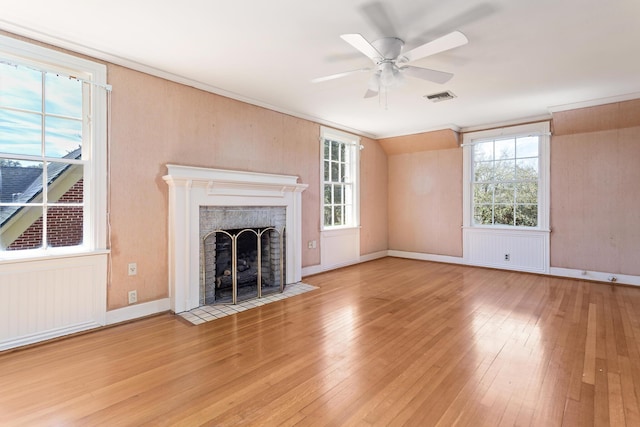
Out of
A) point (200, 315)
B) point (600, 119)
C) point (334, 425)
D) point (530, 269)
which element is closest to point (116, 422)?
point (334, 425)

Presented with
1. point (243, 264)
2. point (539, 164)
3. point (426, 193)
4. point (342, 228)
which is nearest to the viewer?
point (243, 264)

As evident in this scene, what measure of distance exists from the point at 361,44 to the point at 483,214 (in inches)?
183

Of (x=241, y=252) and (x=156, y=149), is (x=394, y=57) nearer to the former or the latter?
(x=156, y=149)

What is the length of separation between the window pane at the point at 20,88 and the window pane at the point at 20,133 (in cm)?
8

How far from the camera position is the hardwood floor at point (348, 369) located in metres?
1.79

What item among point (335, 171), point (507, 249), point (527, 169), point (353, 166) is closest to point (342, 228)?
point (335, 171)

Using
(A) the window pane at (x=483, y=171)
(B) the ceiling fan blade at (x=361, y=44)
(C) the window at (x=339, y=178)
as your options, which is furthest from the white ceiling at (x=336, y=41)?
(A) the window pane at (x=483, y=171)

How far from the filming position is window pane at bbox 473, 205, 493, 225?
577cm

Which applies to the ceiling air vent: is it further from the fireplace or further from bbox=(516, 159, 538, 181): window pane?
the fireplace

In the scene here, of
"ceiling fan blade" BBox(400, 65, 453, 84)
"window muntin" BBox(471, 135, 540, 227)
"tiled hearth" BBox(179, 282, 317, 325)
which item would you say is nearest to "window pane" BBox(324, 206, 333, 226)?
"tiled hearth" BBox(179, 282, 317, 325)

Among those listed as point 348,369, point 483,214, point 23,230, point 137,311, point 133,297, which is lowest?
point 348,369

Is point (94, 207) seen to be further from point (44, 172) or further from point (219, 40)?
point (219, 40)

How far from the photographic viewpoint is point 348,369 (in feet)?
7.45

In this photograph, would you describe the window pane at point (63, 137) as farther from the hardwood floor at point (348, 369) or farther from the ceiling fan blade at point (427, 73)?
the ceiling fan blade at point (427, 73)
